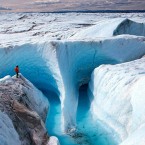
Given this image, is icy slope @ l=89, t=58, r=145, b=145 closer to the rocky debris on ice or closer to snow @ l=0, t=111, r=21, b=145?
the rocky debris on ice

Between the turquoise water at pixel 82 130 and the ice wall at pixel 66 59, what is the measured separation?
0.49 meters

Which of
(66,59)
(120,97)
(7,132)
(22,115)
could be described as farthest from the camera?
Answer: (66,59)

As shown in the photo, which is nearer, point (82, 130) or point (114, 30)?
point (82, 130)

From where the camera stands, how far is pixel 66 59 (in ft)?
40.2

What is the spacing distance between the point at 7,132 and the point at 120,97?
4.31m

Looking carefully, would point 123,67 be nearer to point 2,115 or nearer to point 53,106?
point 53,106

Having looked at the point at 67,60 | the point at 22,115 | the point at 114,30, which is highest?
the point at 114,30

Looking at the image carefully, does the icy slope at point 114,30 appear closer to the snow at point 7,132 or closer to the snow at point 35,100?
the snow at point 35,100

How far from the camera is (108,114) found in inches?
386

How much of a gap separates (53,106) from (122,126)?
3570 millimetres

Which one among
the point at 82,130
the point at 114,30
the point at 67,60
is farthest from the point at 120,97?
the point at 114,30

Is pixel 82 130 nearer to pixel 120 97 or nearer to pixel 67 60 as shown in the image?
pixel 120 97

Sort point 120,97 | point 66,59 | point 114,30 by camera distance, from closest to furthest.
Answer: point 120,97 → point 66,59 → point 114,30

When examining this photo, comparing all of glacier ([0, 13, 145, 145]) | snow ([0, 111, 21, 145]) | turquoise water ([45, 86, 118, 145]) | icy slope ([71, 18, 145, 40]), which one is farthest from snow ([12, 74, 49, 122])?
icy slope ([71, 18, 145, 40])
